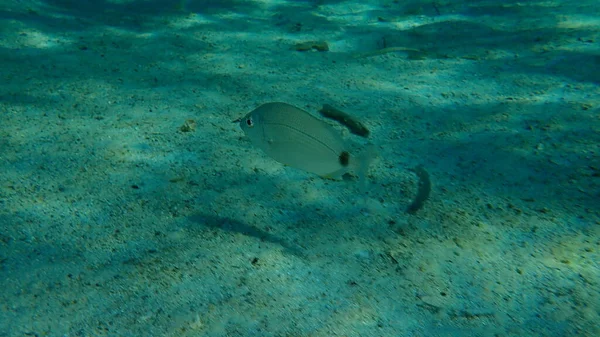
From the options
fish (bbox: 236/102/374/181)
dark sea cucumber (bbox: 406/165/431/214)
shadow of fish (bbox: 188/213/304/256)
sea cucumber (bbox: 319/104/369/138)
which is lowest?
shadow of fish (bbox: 188/213/304/256)

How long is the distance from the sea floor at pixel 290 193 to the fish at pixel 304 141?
0.58 metres

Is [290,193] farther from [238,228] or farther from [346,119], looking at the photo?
[346,119]

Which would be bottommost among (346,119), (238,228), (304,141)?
(238,228)

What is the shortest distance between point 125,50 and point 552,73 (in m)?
5.27

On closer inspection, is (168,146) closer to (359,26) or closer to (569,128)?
(569,128)

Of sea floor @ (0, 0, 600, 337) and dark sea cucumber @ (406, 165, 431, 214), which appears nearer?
sea floor @ (0, 0, 600, 337)

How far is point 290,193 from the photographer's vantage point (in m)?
3.08

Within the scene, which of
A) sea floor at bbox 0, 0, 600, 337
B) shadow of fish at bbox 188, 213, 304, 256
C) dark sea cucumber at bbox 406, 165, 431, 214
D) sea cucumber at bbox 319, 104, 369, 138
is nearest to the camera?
sea floor at bbox 0, 0, 600, 337

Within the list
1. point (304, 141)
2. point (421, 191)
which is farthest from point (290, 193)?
point (421, 191)

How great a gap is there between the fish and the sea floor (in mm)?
585

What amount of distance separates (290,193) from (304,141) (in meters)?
0.84

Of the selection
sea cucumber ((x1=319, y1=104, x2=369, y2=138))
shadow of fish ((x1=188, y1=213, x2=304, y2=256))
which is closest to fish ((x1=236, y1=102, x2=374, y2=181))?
shadow of fish ((x1=188, y1=213, x2=304, y2=256))

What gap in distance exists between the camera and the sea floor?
2174mm

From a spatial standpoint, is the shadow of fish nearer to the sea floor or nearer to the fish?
the sea floor
